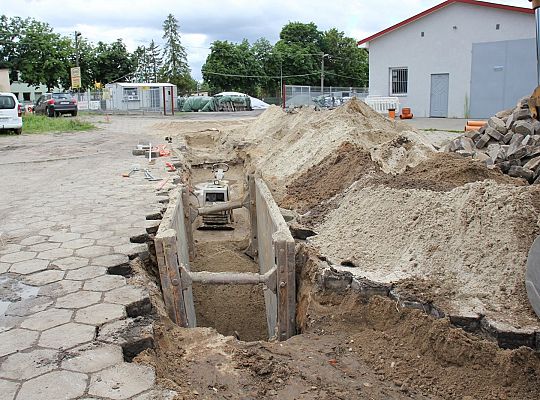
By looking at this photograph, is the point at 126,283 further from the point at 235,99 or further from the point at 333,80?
the point at 333,80

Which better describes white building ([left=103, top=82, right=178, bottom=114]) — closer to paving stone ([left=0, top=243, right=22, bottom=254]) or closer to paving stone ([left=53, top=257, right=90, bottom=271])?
paving stone ([left=0, top=243, right=22, bottom=254])

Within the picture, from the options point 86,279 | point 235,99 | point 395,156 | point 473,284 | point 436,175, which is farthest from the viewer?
point 235,99

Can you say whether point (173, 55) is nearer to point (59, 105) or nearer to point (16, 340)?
point (59, 105)

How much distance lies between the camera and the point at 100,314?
3.64 metres

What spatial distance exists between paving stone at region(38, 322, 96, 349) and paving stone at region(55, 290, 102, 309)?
308 millimetres

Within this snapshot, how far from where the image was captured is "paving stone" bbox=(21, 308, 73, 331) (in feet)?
11.5

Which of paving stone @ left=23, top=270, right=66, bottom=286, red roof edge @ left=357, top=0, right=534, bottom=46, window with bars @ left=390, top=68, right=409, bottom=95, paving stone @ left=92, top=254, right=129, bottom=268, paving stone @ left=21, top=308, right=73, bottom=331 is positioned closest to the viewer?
paving stone @ left=21, top=308, right=73, bottom=331

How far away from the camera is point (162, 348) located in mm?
3490

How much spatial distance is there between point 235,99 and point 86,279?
39480mm

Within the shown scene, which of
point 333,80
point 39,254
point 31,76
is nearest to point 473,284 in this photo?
point 39,254

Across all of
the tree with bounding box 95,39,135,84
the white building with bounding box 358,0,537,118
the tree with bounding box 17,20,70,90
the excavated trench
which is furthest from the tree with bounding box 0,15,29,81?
the excavated trench

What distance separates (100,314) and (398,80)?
23805 millimetres

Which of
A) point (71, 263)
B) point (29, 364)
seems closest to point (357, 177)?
point (71, 263)

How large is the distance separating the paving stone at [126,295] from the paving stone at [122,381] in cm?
88
